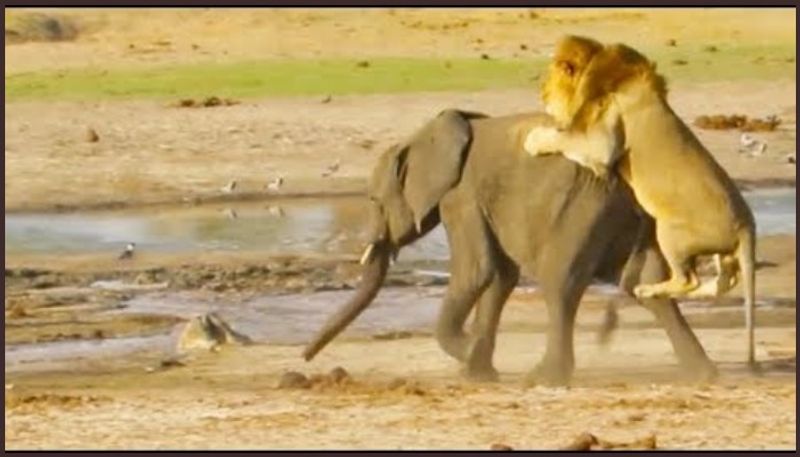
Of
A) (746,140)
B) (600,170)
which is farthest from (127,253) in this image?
(746,140)

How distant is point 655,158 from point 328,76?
21526 millimetres

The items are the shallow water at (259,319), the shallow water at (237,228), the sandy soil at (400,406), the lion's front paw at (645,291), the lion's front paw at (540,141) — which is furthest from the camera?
the shallow water at (237,228)

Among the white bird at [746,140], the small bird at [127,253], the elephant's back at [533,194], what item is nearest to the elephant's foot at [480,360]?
the elephant's back at [533,194]

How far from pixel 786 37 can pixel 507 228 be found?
2575 centimetres

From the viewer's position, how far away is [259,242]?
934 inches

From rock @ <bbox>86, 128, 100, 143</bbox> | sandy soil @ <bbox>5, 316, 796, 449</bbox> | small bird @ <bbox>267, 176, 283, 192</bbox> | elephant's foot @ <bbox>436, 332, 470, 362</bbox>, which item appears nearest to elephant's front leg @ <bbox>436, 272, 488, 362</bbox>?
elephant's foot @ <bbox>436, 332, 470, 362</bbox>

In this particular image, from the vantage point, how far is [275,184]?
2788 cm

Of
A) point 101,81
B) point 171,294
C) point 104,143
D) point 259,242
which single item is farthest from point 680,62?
point 171,294

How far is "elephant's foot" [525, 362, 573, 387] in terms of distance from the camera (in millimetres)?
15523

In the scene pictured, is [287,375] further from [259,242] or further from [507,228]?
[259,242]

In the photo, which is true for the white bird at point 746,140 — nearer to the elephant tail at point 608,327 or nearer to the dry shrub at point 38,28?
the dry shrub at point 38,28

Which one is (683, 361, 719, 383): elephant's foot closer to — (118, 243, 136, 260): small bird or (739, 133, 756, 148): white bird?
(118, 243, 136, 260): small bird

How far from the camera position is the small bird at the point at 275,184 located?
90.9ft

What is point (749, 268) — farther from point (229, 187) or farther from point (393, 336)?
point (229, 187)
